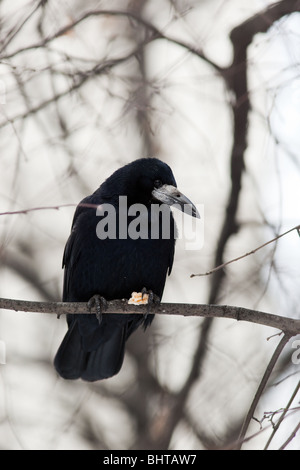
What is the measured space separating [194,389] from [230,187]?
2.13m

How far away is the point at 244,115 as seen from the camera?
589 cm

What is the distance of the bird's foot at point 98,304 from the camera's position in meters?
4.75

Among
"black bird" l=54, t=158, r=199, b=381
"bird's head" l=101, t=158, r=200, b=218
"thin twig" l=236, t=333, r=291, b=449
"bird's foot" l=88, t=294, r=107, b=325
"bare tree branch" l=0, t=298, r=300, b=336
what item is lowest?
"thin twig" l=236, t=333, r=291, b=449

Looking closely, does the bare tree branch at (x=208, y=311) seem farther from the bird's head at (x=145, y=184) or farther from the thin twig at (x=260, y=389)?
the bird's head at (x=145, y=184)

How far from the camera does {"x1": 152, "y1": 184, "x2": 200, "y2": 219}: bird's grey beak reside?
5.11 metres

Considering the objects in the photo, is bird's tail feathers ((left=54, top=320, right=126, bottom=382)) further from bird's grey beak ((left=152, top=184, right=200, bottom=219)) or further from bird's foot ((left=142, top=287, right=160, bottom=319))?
bird's grey beak ((left=152, top=184, right=200, bottom=219))

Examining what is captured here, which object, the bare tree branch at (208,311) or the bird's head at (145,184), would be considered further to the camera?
the bird's head at (145,184)

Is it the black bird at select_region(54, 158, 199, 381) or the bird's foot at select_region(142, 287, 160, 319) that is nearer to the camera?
the bird's foot at select_region(142, 287, 160, 319)

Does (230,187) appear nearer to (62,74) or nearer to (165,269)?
(165,269)

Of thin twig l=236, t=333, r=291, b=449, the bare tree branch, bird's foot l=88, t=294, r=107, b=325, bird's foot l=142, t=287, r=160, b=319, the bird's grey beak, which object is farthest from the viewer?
the bird's grey beak

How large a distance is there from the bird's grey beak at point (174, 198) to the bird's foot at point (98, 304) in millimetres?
914

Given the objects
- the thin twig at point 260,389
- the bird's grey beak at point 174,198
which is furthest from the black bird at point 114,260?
the thin twig at point 260,389

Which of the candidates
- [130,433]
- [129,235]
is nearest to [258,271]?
[129,235]

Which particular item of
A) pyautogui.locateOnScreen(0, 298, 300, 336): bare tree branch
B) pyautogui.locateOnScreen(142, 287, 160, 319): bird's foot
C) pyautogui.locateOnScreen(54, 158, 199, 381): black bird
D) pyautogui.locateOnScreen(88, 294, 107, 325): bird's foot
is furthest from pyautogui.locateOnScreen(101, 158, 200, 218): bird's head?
pyautogui.locateOnScreen(0, 298, 300, 336): bare tree branch
